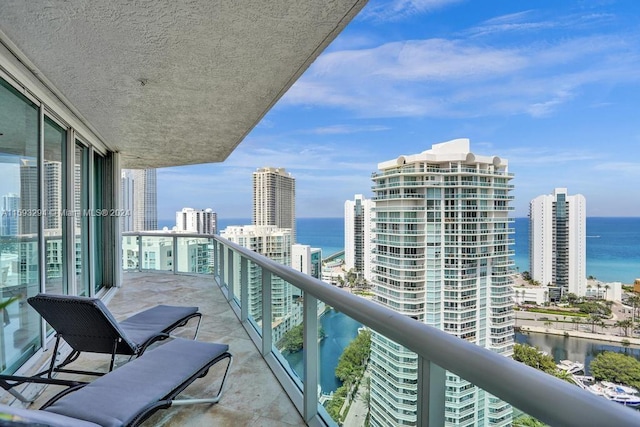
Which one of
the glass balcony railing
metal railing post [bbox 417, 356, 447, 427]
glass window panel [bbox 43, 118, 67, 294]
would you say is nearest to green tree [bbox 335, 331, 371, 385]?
the glass balcony railing

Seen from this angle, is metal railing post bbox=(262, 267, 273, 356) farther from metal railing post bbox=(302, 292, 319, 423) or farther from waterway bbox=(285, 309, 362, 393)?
waterway bbox=(285, 309, 362, 393)

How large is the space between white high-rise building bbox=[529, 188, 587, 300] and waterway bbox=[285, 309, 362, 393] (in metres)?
10.9

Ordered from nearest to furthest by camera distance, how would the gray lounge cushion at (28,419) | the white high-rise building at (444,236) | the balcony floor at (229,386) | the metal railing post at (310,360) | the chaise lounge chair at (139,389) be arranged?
the gray lounge cushion at (28,419), the chaise lounge chair at (139,389), the metal railing post at (310,360), the balcony floor at (229,386), the white high-rise building at (444,236)

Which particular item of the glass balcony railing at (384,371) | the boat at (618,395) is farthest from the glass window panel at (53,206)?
the boat at (618,395)

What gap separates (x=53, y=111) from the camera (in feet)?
12.4

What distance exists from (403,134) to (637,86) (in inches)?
799

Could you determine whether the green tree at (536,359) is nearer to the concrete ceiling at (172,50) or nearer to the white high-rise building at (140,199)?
the concrete ceiling at (172,50)

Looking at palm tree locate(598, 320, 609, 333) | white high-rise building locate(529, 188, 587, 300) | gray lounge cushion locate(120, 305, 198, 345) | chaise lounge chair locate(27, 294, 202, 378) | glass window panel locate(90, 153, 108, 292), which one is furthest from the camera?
white high-rise building locate(529, 188, 587, 300)

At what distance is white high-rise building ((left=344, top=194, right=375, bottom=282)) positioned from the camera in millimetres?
13587

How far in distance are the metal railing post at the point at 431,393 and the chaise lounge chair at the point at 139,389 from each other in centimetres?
153

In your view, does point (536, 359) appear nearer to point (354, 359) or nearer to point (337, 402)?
point (337, 402)

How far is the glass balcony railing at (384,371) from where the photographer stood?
2.39 ft

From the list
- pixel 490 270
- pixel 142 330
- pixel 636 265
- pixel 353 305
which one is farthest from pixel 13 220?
pixel 636 265

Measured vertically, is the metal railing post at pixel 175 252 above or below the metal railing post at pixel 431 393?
below
